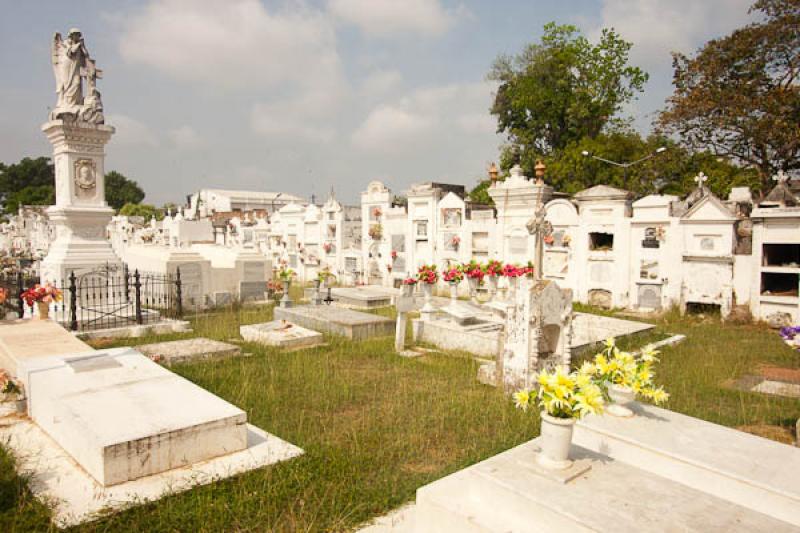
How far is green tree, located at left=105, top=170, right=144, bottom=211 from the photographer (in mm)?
67938

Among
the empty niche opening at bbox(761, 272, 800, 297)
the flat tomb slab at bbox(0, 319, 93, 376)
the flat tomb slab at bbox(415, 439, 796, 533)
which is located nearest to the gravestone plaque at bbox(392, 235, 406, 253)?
the empty niche opening at bbox(761, 272, 800, 297)

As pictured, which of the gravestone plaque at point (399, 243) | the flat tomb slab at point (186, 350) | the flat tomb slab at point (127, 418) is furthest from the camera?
the gravestone plaque at point (399, 243)

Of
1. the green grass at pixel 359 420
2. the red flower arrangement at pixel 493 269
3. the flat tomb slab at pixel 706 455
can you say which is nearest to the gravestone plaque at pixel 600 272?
the green grass at pixel 359 420

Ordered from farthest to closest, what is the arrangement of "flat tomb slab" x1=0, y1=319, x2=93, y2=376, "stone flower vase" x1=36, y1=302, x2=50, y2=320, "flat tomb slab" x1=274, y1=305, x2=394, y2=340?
"flat tomb slab" x1=274, y1=305, x2=394, y2=340 < "stone flower vase" x1=36, y1=302, x2=50, y2=320 < "flat tomb slab" x1=0, y1=319, x2=93, y2=376

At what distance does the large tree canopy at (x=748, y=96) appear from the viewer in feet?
52.4

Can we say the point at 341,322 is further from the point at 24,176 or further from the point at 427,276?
Result: the point at 24,176

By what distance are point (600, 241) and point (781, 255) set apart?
4.03 meters

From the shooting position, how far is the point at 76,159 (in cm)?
1069

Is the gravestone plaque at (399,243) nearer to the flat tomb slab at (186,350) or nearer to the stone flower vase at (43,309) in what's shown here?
the flat tomb slab at (186,350)

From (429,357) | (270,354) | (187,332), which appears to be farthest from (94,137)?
(429,357)

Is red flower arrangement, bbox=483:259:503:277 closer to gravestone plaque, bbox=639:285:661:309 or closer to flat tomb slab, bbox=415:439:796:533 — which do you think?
gravestone plaque, bbox=639:285:661:309

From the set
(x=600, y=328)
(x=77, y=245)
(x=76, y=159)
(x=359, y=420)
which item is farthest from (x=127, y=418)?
(x=76, y=159)

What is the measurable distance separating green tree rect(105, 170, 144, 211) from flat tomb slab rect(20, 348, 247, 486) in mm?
71010

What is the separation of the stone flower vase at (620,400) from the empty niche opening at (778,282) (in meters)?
9.40
